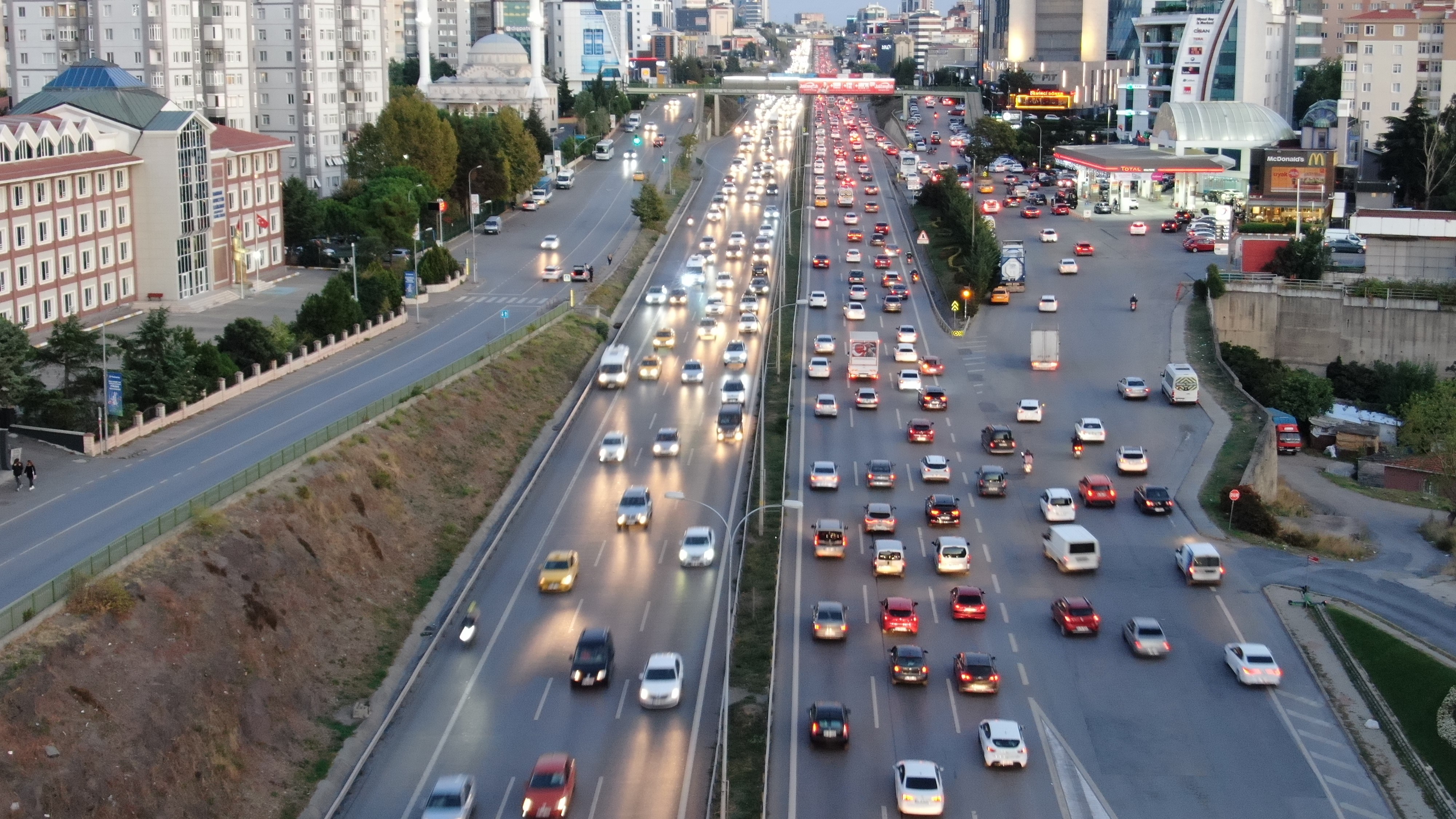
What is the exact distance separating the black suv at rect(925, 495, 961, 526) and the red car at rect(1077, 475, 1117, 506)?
17.2 ft

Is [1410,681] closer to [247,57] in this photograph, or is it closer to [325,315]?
[325,315]

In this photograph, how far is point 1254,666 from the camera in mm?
40812

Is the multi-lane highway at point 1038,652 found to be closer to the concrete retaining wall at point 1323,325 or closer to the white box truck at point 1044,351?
the white box truck at point 1044,351

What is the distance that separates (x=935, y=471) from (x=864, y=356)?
17.7 meters

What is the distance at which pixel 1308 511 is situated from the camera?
63.3 m

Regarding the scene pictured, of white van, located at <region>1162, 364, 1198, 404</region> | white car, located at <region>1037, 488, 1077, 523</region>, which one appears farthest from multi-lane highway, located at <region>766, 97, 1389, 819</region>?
white car, located at <region>1037, 488, 1077, 523</region>

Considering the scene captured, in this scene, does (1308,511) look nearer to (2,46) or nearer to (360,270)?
(360,270)

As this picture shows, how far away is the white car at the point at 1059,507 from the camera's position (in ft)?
177

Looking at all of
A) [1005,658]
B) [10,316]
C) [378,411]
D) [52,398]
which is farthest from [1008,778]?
[10,316]

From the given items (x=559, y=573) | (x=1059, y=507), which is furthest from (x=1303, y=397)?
(x=559, y=573)

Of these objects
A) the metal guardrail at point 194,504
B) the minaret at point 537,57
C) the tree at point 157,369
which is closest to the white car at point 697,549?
the metal guardrail at point 194,504

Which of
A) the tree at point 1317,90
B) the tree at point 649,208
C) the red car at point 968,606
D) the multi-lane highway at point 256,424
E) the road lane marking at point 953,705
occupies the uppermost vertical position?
the tree at point 1317,90

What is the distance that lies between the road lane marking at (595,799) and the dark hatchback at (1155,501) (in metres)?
25.8

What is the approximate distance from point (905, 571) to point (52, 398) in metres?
29.0
